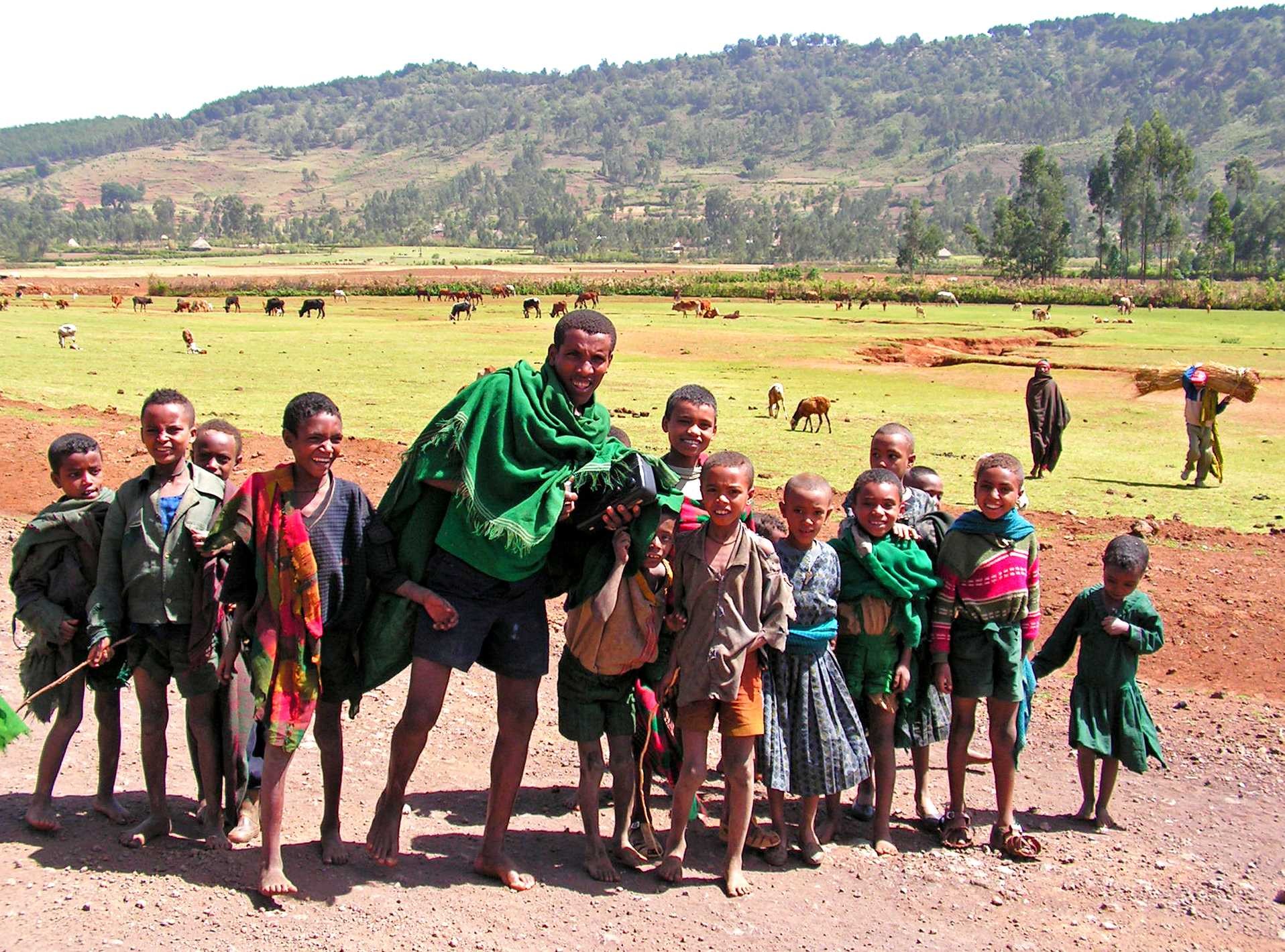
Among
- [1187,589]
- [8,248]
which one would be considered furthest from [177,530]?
[8,248]

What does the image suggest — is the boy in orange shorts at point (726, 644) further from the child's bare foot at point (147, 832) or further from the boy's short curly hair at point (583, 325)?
the child's bare foot at point (147, 832)

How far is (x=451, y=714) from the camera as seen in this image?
263 inches

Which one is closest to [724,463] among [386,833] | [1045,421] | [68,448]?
[386,833]

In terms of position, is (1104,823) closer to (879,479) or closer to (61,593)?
(879,479)

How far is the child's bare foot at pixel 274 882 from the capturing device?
13.8 feet

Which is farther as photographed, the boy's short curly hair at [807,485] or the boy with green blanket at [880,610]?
the boy with green blanket at [880,610]

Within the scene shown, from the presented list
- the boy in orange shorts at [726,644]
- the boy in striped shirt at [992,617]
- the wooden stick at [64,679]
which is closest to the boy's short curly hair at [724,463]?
the boy in orange shorts at [726,644]

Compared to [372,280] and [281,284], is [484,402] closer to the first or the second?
[281,284]

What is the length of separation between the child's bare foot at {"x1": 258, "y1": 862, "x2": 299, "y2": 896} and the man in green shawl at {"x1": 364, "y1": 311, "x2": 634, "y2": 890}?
0.42 m

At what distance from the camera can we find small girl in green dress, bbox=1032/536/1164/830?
18.3ft

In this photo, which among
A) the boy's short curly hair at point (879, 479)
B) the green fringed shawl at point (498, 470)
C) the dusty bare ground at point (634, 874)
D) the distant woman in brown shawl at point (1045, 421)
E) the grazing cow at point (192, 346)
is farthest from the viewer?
the grazing cow at point (192, 346)

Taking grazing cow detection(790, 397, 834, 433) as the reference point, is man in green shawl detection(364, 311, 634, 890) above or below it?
above

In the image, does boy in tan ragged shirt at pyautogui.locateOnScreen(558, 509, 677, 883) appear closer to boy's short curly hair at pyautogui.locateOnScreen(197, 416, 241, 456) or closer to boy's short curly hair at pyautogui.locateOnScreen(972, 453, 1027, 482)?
boy's short curly hair at pyautogui.locateOnScreen(972, 453, 1027, 482)

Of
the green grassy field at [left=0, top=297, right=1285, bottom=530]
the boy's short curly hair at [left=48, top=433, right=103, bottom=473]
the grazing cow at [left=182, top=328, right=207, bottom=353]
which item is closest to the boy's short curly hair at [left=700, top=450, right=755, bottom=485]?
the boy's short curly hair at [left=48, top=433, right=103, bottom=473]
